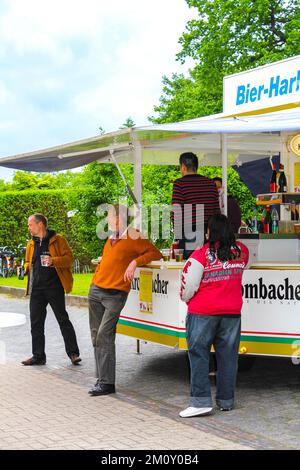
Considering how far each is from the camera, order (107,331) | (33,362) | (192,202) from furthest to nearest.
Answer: (33,362), (192,202), (107,331)

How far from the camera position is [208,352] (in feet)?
22.5

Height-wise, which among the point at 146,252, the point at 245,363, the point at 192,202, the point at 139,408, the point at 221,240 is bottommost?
the point at 139,408

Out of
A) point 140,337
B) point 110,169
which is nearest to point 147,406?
point 140,337

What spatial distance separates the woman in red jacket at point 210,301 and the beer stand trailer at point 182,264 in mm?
806

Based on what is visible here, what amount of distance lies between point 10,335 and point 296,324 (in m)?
6.35

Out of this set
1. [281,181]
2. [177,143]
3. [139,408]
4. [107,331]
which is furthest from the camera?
[281,181]

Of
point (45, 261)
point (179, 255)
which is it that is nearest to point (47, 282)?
point (45, 261)

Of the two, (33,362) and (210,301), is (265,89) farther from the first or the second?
(210,301)

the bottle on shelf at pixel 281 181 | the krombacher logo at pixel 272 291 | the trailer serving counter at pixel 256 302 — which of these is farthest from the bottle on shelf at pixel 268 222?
the krombacher logo at pixel 272 291

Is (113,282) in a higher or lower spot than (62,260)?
lower

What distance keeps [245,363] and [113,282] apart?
7.03 ft

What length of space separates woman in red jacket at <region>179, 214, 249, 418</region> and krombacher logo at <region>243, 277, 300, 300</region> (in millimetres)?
801

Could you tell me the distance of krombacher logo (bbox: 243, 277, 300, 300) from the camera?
7.48m

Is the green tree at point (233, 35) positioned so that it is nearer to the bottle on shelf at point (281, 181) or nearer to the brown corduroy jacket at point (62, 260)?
the bottle on shelf at point (281, 181)
